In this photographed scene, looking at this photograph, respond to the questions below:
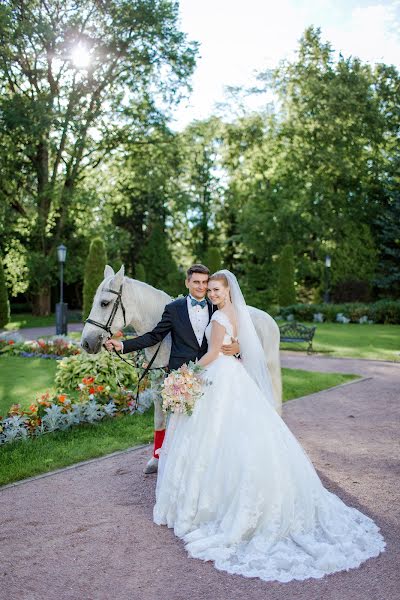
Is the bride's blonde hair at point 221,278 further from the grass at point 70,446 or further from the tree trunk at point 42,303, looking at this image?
the tree trunk at point 42,303

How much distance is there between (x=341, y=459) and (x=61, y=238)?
2662 centimetres

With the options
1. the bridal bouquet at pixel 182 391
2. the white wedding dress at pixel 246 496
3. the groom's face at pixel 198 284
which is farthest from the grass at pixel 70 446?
the groom's face at pixel 198 284

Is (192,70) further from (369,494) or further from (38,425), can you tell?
(369,494)

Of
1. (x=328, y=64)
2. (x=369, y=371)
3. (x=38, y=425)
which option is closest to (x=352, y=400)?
(x=369, y=371)

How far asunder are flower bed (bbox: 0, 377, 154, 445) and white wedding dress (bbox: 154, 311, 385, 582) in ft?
7.36

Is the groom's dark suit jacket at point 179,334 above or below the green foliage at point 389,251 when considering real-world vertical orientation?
below

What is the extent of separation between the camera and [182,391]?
4.86 m

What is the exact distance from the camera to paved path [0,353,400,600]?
3816 millimetres

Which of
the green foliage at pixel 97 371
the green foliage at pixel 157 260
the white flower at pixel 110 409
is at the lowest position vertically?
the white flower at pixel 110 409

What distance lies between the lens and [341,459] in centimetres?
698

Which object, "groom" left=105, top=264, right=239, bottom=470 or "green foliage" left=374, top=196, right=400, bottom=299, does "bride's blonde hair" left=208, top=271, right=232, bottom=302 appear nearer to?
"groom" left=105, top=264, right=239, bottom=470

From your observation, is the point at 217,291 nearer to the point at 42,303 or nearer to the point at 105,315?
the point at 105,315

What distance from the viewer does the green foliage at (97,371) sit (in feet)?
35.2

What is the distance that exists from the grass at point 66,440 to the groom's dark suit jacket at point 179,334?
85.6 inches
